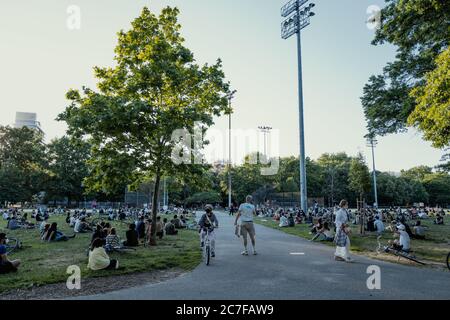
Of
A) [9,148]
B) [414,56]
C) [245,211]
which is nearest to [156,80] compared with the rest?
[245,211]

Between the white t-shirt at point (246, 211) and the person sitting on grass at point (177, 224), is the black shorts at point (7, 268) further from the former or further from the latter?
the person sitting on grass at point (177, 224)

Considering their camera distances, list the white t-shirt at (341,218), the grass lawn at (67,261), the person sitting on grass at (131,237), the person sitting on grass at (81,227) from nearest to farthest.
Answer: the grass lawn at (67,261)
the white t-shirt at (341,218)
the person sitting on grass at (131,237)
the person sitting on grass at (81,227)

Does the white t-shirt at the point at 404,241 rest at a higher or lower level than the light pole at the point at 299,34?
lower

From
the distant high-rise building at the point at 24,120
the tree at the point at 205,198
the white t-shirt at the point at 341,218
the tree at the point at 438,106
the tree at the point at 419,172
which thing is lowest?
the white t-shirt at the point at 341,218

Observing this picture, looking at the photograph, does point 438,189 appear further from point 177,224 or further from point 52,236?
point 52,236

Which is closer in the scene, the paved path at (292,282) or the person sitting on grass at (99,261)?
the paved path at (292,282)

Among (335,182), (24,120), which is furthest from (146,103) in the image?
(24,120)

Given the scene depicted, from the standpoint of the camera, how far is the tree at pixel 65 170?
216 ft

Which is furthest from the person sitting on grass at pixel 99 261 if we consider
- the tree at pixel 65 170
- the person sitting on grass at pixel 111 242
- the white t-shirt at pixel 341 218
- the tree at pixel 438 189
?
the tree at pixel 438 189

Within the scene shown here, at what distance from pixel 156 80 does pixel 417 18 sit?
1164cm

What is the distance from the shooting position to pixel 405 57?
1800 cm

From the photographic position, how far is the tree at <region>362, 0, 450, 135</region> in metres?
12.4

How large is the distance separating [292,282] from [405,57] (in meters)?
16.3

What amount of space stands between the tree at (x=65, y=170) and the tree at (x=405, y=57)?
59.3 metres
